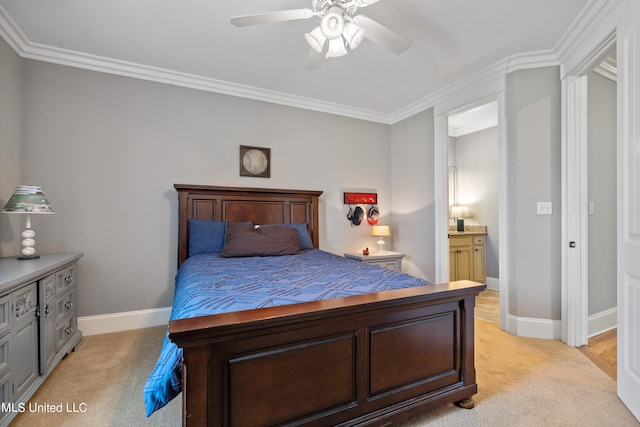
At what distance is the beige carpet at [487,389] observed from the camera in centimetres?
159

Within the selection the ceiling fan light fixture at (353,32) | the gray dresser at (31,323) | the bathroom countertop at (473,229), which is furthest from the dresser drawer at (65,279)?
the bathroom countertop at (473,229)

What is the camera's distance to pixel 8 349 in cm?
156

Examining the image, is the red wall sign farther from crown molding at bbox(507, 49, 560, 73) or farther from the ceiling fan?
the ceiling fan

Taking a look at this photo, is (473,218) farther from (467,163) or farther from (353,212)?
(353,212)

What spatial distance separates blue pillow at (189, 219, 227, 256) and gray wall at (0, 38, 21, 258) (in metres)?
1.35

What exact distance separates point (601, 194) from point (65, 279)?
15.4ft

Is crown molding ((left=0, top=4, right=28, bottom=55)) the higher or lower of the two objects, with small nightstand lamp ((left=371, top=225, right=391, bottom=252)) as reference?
higher

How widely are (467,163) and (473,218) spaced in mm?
940

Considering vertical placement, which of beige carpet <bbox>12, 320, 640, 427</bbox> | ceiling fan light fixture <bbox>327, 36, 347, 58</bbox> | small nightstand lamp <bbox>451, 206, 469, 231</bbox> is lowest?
beige carpet <bbox>12, 320, 640, 427</bbox>

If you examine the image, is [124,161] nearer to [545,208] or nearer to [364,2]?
[364,2]

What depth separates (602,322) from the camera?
2.72 meters

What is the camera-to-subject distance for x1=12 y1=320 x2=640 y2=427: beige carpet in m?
1.59

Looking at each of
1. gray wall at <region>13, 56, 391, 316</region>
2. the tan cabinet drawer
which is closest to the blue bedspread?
gray wall at <region>13, 56, 391, 316</region>

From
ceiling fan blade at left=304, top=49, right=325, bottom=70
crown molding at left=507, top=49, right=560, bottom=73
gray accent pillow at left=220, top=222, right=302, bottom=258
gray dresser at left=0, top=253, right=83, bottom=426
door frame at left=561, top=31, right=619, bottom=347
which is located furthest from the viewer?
gray accent pillow at left=220, top=222, right=302, bottom=258
